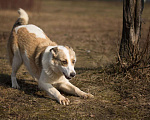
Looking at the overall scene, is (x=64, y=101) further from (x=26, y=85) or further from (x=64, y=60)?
(x=26, y=85)

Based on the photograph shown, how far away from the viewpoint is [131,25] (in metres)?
5.25

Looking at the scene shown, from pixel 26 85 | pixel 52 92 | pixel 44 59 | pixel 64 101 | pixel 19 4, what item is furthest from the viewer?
pixel 19 4

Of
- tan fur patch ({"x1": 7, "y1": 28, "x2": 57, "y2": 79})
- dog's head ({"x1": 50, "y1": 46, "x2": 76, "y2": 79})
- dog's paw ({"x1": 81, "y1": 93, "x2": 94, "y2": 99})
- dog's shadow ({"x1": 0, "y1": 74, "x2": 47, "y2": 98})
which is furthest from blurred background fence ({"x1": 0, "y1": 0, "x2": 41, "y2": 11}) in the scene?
dog's paw ({"x1": 81, "y1": 93, "x2": 94, "y2": 99})

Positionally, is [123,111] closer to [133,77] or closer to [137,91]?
[137,91]

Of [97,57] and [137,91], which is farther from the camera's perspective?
[97,57]

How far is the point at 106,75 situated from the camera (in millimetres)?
5465

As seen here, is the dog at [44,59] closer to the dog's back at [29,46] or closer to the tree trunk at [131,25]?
the dog's back at [29,46]

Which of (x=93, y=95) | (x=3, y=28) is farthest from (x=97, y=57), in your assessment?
(x=3, y=28)

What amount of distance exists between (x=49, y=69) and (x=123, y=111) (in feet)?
→ 4.89

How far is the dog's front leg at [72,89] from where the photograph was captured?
14.5 ft

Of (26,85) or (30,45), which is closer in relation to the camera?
(30,45)

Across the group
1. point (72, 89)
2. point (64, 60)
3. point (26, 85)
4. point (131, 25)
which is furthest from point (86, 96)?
point (131, 25)

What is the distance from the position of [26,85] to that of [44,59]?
0.99m

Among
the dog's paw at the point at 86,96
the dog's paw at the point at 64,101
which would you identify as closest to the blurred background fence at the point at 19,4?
the dog's paw at the point at 86,96
